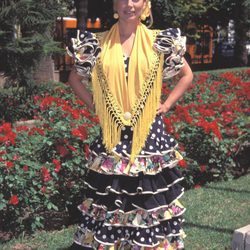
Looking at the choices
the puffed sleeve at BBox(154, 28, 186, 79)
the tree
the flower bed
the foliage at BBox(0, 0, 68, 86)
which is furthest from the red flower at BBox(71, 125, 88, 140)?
the tree

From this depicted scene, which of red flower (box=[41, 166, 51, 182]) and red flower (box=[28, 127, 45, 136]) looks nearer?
red flower (box=[41, 166, 51, 182])

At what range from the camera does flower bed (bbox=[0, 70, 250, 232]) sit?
4266 mm

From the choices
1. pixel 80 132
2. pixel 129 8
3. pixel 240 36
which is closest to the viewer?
pixel 129 8

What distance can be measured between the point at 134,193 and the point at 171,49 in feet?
2.79

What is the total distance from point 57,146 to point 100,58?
1567mm

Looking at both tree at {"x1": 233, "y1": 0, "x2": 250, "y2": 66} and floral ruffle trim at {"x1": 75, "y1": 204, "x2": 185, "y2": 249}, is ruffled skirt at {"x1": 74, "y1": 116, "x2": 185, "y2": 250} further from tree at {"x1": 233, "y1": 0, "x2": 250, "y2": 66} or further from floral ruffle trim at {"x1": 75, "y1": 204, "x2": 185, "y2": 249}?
tree at {"x1": 233, "y1": 0, "x2": 250, "y2": 66}

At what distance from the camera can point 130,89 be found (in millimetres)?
3193

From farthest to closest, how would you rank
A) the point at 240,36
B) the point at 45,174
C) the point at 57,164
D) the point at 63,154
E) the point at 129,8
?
the point at 240,36
the point at 63,154
the point at 57,164
the point at 45,174
the point at 129,8

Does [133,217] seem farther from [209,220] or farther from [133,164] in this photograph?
[209,220]

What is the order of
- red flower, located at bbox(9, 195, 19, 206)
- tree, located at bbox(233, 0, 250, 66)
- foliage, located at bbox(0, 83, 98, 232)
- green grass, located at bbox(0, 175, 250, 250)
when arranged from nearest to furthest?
red flower, located at bbox(9, 195, 19, 206)
foliage, located at bbox(0, 83, 98, 232)
green grass, located at bbox(0, 175, 250, 250)
tree, located at bbox(233, 0, 250, 66)

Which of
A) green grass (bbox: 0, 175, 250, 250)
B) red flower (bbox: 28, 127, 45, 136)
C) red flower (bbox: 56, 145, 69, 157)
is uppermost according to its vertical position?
red flower (bbox: 28, 127, 45, 136)

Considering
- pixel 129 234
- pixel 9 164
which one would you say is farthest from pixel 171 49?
pixel 9 164

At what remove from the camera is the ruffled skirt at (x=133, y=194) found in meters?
3.19

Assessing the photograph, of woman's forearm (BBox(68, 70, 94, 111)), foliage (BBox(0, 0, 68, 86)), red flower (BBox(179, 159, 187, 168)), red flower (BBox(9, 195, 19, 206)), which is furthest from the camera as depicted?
foliage (BBox(0, 0, 68, 86))
